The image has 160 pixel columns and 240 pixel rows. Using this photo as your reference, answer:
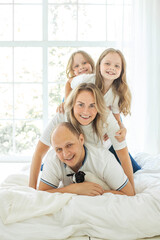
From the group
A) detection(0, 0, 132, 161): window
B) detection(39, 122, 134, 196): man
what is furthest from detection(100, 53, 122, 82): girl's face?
detection(0, 0, 132, 161): window

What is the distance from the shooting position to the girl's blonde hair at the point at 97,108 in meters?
1.85

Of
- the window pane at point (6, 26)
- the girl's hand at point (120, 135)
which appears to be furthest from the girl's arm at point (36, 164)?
the window pane at point (6, 26)

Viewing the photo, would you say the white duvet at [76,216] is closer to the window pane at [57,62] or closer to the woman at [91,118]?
the woman at [91,118]

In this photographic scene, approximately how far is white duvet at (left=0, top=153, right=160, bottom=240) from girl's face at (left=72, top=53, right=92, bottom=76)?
127 centimetres

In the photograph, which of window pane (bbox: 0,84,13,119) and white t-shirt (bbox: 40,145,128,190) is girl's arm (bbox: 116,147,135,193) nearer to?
white t-shirt (bbox: 40,145,128,190)

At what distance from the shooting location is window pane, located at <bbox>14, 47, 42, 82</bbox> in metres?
4.05

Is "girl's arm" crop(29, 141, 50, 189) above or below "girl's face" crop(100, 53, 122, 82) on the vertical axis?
below

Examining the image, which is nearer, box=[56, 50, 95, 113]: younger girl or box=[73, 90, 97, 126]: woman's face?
box=[73, 90, 97, 126]: woman's face

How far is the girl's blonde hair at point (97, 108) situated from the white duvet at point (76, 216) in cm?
51

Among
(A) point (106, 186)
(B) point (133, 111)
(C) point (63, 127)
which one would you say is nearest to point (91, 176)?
(A) point (106, 186)

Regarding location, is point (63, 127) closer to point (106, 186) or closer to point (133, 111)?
point (106, 186)

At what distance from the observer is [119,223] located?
4.59 ft

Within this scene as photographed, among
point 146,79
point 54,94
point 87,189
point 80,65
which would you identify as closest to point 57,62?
point 54,94

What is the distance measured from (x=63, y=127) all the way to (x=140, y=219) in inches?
26.5
